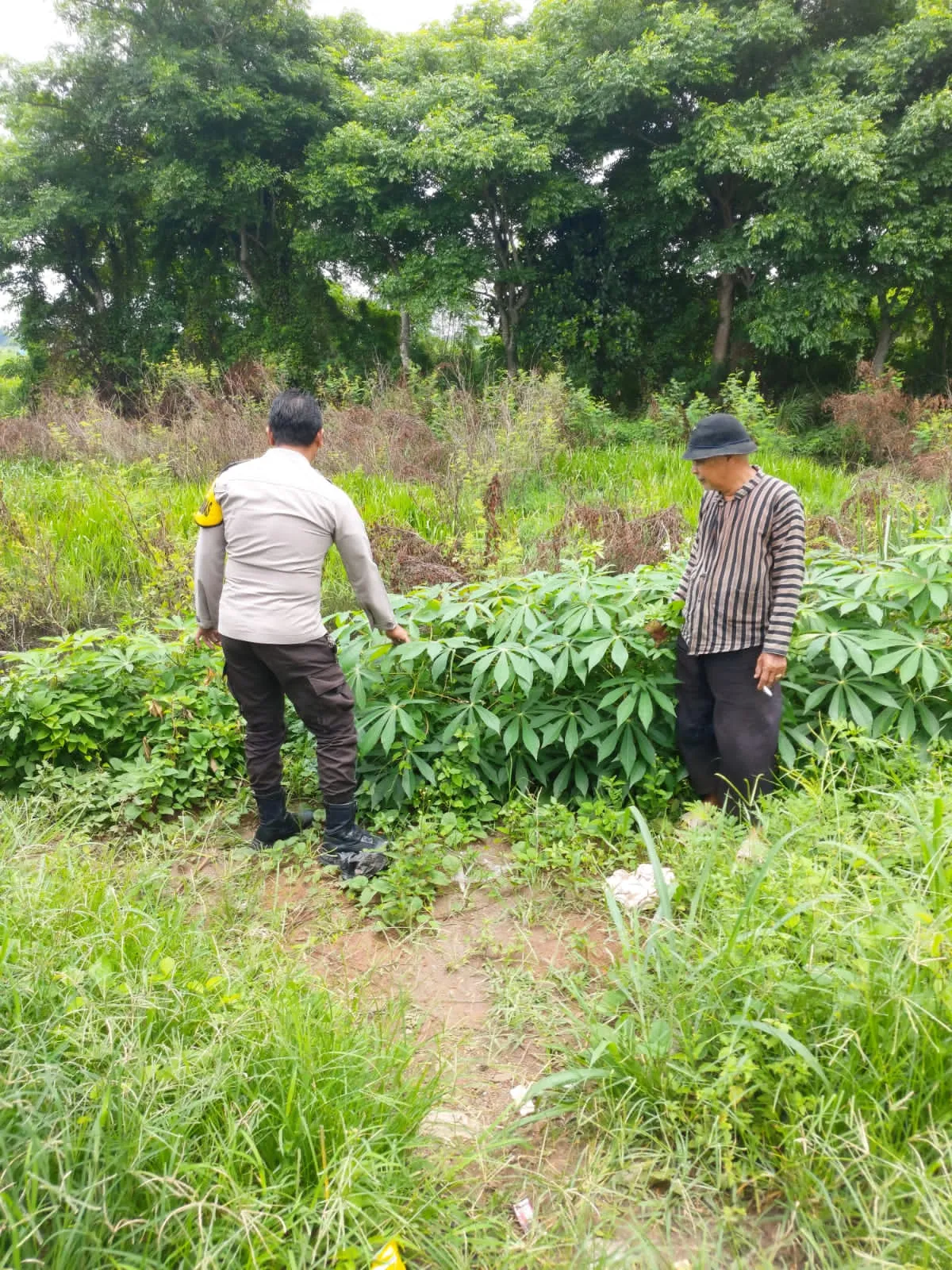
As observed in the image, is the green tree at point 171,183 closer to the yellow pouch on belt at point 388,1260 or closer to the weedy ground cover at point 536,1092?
the weedy ground cover at point 536,1092

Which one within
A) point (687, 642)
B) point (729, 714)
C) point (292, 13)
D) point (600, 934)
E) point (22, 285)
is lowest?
point (600, 934)

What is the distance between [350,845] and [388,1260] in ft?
5.25

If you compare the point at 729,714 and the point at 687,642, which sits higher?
the point at 687,642

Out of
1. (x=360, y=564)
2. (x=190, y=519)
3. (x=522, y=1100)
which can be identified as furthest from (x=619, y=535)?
(x=522, y=1100)

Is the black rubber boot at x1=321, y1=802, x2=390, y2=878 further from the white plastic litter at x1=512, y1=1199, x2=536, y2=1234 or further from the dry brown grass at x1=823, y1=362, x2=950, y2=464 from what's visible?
the dry brown grass at x1=823, y1=362, x2=950, y2=464

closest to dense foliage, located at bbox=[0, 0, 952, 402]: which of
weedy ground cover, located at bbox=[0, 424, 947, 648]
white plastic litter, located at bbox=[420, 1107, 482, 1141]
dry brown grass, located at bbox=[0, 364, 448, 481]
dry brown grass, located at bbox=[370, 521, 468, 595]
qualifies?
weedy ground cover, located at bbox=[0, 424, 947, 648]

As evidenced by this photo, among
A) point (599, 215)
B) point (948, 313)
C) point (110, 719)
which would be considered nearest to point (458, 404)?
point (110, 719)

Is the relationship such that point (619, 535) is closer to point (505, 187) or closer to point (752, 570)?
point (752, 570)

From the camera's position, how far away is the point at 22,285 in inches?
772

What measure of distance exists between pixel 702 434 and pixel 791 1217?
88.9 inches

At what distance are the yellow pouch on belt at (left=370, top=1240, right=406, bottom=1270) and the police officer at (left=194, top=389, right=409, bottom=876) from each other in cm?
150

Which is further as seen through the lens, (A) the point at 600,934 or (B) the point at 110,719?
(B) the point at 110,719

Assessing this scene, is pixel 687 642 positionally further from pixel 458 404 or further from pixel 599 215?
pixel 599 215

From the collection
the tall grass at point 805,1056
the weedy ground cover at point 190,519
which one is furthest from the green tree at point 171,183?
the tall grass at point 805,1056
